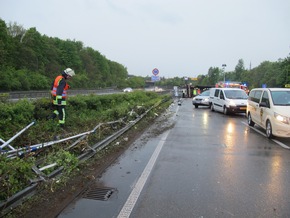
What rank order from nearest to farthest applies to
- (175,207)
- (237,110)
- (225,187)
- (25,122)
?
(175,207), (225,187), (25,122), (237,110)

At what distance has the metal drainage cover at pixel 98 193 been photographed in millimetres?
4415

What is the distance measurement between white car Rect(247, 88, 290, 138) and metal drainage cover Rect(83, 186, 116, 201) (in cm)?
635

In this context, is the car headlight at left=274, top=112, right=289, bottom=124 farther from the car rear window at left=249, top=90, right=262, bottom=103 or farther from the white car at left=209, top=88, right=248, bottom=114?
the white car at left=209, top=88, right=248, bottom=114

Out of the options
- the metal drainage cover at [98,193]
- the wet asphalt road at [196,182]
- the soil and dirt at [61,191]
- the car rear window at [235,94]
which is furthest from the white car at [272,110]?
the metal drainage cover at [98,193]

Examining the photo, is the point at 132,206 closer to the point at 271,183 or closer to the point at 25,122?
the point at 271,183

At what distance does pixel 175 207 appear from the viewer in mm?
4043

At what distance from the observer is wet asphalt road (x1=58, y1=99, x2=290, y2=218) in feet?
13.0

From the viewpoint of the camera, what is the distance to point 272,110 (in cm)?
939

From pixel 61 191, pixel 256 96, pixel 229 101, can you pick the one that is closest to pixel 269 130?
pixel 256 96

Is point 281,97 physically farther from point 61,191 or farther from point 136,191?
point 61,191

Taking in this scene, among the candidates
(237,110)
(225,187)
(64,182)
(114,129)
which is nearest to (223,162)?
(225,187)

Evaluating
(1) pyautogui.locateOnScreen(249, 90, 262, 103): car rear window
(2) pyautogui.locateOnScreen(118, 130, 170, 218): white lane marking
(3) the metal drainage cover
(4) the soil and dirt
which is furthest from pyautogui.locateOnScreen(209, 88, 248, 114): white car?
(3) the metal drainage cover

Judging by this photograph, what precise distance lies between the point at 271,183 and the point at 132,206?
2.68 metres

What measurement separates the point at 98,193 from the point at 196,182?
176cm
